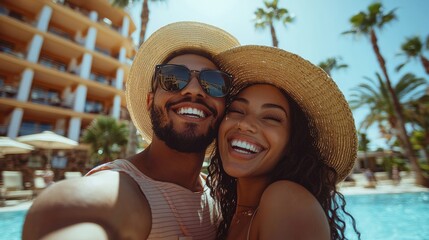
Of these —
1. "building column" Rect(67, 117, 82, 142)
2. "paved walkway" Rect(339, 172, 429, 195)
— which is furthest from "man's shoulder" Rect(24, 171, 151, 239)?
"building column" Rect(67, 117, 82, 142)

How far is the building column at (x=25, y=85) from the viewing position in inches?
752

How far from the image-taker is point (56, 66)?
902 inches

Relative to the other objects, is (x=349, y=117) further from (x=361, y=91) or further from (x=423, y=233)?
(x=361, y=91)

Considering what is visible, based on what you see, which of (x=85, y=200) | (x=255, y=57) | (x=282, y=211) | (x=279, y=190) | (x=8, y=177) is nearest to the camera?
(x=85, y=200)

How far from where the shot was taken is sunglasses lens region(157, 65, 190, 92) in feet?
6.90

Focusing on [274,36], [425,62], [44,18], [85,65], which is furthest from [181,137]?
[425,62]

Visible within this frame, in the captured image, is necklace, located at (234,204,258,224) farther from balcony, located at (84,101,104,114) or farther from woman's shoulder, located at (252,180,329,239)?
balcony, located at (84,101,104,114)

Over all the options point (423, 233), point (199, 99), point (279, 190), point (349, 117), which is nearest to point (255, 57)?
point (199, 99)

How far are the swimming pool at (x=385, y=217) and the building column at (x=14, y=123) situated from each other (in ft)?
39.3

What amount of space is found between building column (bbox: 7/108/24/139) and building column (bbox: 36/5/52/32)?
693cm

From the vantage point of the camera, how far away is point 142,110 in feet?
9.15

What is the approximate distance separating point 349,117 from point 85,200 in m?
1.68

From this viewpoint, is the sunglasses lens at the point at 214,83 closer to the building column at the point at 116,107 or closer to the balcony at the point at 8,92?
the balcony at the point at 8,92

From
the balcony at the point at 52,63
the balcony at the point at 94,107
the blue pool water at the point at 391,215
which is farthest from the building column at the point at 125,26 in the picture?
the blue pool water at the point at 391,215
